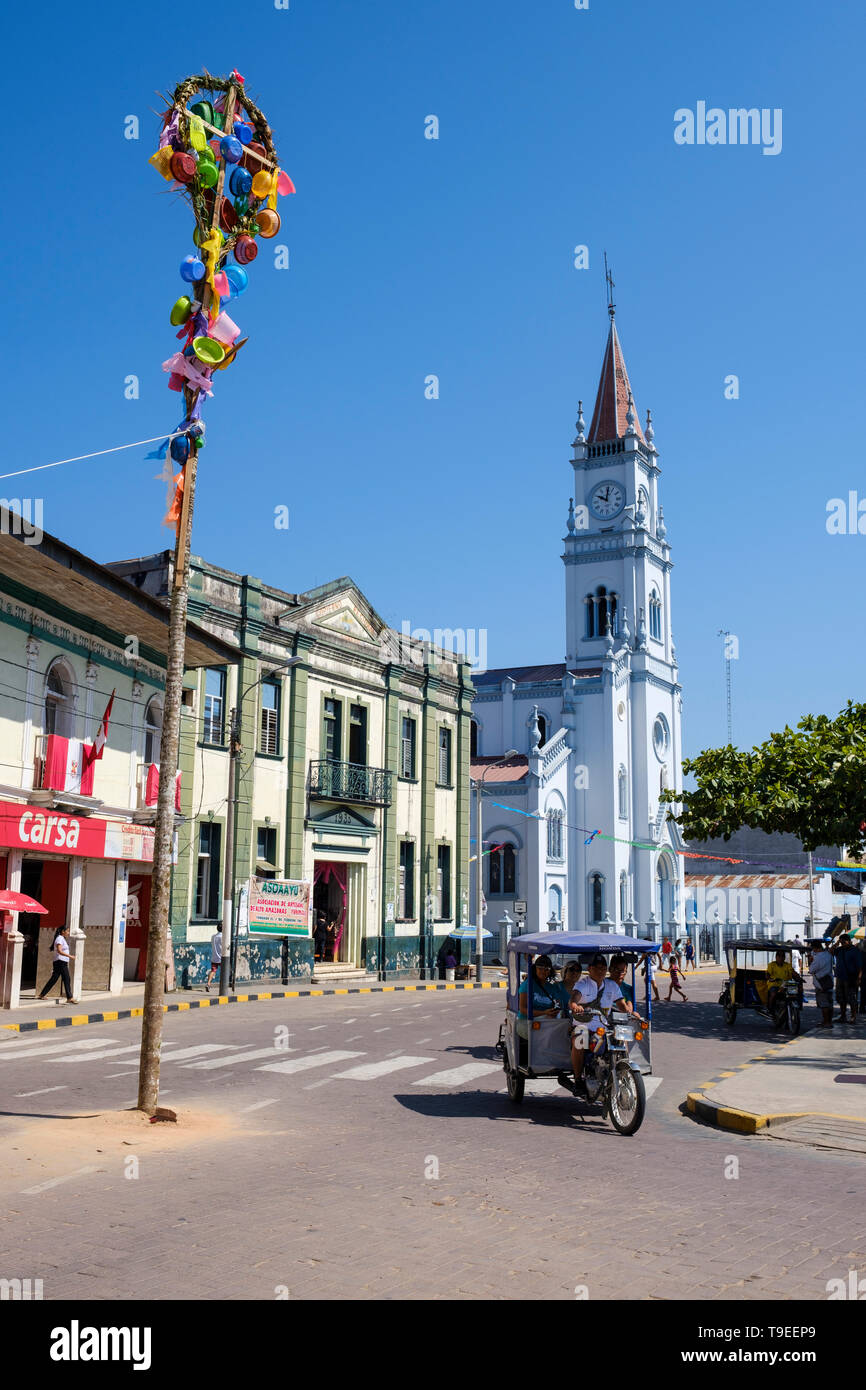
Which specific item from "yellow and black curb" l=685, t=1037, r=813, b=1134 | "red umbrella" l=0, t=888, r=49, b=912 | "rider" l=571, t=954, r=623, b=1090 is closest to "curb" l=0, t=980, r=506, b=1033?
"red umbrella" l=0, t=888, r=49, b=912

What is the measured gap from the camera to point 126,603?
983 inches

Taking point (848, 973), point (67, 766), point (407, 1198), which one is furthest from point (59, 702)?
point (407, 1198)

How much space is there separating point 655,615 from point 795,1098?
6345cm

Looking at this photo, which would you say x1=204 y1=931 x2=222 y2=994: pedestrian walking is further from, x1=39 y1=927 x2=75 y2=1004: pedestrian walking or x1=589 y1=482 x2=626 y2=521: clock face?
x1=589 y1=482 x2=626 y2=521: clock face

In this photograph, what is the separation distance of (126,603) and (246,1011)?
909 centimetres

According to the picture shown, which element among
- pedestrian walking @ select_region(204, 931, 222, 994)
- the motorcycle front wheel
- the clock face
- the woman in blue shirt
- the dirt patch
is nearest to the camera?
the dirt patch

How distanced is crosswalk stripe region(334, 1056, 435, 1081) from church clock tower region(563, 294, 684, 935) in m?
46.1

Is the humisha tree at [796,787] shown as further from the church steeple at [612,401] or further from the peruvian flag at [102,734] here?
the church steeple at [612,401]

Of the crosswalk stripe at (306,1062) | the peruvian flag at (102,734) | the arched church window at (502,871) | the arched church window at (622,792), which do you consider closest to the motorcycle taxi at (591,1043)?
the crosswalk stripe at (306,1062)

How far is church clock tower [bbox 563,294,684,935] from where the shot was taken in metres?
67.3

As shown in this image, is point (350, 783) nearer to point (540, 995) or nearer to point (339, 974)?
point (339, 974)

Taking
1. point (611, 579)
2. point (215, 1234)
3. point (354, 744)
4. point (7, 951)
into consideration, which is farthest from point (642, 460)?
point (215, 1234)

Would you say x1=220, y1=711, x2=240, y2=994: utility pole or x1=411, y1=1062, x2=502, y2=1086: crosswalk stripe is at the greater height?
x1=220, y1=711, x2=240, y2=994: utility pole

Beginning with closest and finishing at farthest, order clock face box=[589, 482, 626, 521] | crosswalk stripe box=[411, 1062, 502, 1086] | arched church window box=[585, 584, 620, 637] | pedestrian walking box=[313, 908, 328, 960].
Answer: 1. crosswalk stripe box=[411, 1062, 502, 1086]
2. pedestrian walking box=[313, 908, 328, 960]
3. arched church window box=[585, 584, 620, 637]
4. clock face box=[589, 482, 626, 521]
